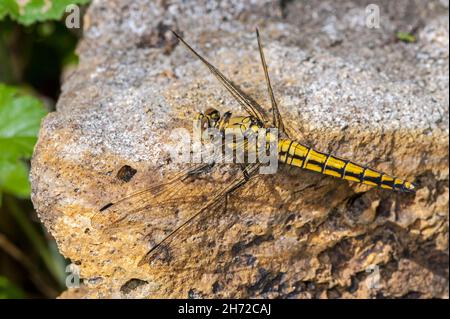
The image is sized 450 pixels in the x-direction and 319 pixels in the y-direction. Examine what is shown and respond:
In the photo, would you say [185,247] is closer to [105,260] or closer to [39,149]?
[105,260]

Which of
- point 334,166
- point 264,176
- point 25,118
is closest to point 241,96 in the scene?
point 264,176

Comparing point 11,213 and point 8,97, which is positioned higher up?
point 8,97

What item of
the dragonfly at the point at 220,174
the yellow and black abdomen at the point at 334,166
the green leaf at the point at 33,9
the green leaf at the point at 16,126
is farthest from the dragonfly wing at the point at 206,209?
the green leaf at the point at 33,9

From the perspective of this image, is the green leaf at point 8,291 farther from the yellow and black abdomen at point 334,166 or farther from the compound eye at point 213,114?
the yellow and black abdomen at point 334,166

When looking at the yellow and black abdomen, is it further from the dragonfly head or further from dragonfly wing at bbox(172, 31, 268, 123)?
the dragonfly head

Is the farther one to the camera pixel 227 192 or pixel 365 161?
pixel 365 161

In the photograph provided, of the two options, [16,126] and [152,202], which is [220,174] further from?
[16,126]

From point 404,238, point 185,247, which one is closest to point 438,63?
point 404,238

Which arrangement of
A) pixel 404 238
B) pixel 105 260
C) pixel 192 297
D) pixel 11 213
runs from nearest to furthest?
pixel 105 260
pixel 192 297
pixel 404 238
pixel 11 213
